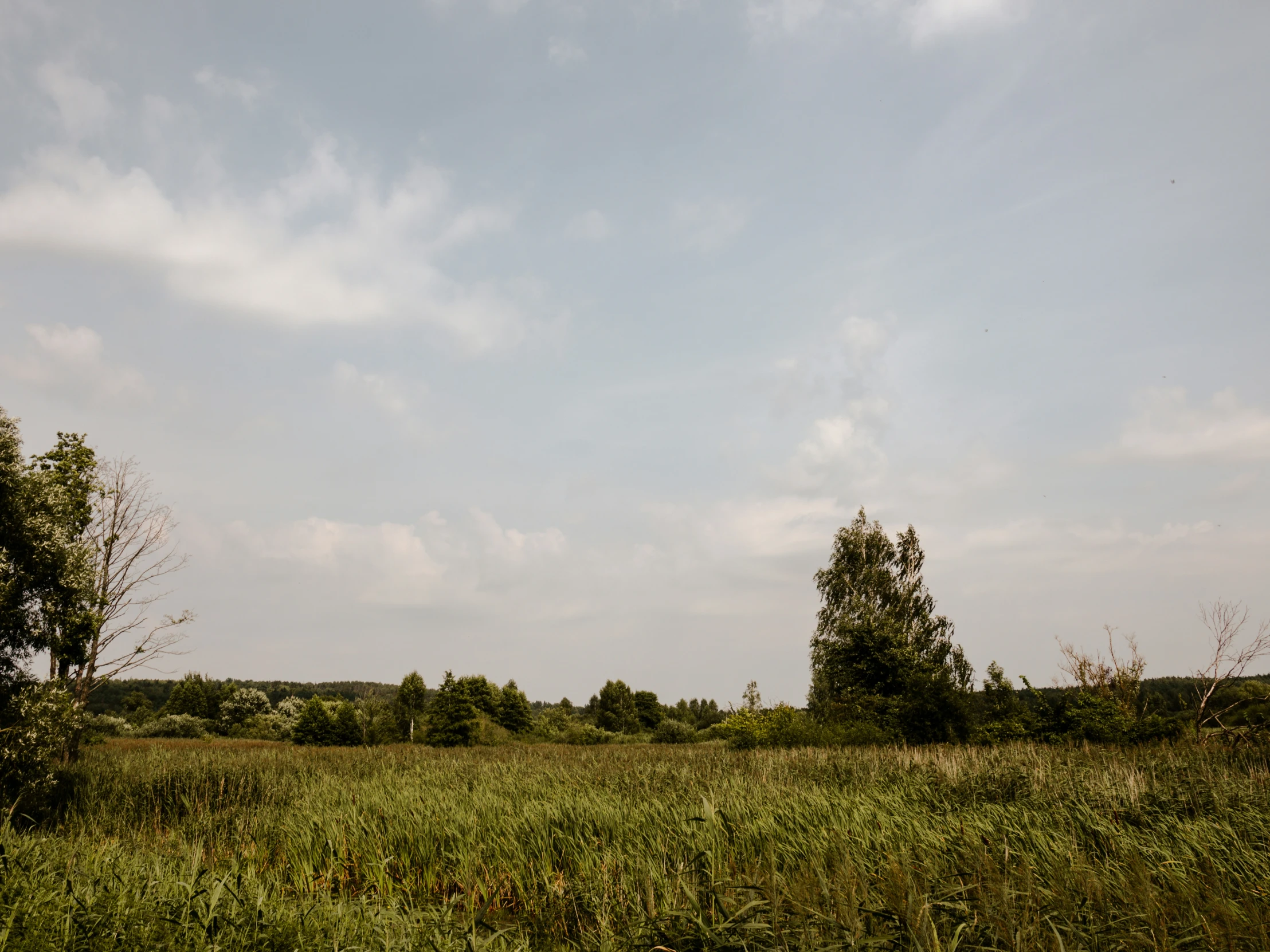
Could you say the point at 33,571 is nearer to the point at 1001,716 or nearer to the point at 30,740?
the point at 30,740

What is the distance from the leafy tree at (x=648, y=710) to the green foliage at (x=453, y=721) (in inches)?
1535

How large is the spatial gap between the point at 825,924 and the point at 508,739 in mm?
33155

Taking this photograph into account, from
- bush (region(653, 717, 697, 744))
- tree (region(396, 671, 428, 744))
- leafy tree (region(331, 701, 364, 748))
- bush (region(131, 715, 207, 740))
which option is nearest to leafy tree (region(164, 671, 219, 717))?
bush (region(131, 715, 207, 740))

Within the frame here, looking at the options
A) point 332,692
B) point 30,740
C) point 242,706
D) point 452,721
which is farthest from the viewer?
point 332,692

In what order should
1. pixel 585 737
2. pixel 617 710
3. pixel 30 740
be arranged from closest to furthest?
pixel 30 740 → pixel 585 737 → pixel 617 710

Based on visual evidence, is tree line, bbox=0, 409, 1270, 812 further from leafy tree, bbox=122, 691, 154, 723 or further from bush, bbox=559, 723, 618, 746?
leafy tree, bbox=122, 691, 154, 723

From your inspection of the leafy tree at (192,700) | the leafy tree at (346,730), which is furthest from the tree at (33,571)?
the leafy tree at (192,700)

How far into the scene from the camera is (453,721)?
3173cm

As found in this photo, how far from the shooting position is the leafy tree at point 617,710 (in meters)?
60.8

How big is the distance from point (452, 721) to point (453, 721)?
0.09 feet

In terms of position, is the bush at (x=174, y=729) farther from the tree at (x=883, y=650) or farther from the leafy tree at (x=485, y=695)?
the tree at (x=883, y=650)

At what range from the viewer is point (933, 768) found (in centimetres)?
1098

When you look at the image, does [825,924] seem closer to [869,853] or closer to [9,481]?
[869,853]

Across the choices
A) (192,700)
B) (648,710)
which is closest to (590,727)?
(648,710)
